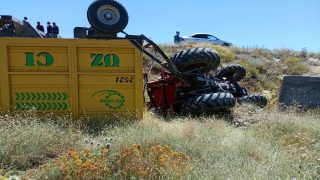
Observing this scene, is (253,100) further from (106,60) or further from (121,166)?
(121,166)

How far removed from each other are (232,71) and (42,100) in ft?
17.6

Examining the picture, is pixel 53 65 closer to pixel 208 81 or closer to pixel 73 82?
pixel 73 82

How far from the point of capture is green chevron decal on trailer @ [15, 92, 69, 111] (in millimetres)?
4547

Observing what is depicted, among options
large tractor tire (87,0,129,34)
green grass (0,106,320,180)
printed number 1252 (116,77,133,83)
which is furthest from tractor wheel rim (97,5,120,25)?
green grass (0,106,320,180)

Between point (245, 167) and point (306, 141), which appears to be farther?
point (306, 141)

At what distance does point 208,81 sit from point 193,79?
0.35 m

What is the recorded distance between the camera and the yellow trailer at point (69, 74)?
14.8 ft

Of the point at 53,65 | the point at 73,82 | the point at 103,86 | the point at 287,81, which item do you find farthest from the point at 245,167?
the point at 287,81

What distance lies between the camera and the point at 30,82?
455 centimetres

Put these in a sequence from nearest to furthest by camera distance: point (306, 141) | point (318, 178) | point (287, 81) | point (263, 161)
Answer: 1. point (318, 178)
2. point (263, 161)
3. point (306, 141)
4. point (287, 81)

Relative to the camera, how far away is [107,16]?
4.91 meters

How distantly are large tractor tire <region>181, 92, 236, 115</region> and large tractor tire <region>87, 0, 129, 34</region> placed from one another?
199cm

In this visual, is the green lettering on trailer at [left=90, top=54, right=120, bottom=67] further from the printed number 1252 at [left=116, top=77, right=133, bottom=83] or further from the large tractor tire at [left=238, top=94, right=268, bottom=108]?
the large tractor tire at [left=238, top=94, right=268, bottom=108]

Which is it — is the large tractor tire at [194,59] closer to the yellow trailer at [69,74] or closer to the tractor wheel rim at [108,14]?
the yellow trailer at [69,74]
